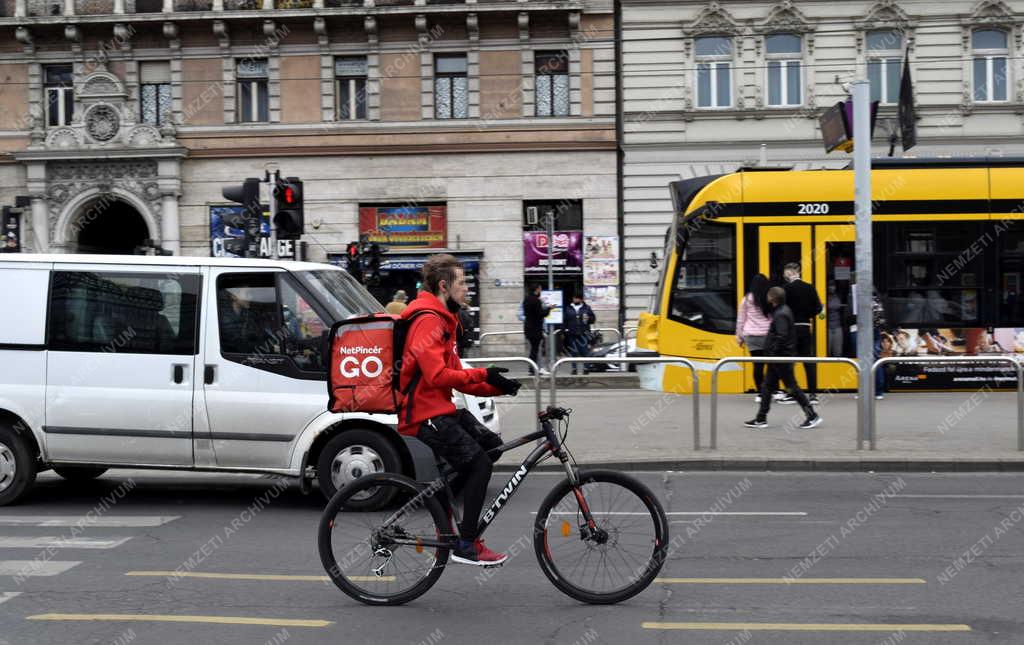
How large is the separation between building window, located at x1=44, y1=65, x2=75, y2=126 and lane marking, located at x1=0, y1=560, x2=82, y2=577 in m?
25.9

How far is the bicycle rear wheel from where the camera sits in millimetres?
5867

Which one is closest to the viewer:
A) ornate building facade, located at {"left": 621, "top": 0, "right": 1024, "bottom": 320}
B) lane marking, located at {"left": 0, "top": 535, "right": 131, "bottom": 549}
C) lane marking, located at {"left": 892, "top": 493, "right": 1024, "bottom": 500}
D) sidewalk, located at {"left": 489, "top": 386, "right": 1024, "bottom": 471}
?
lane marking, located at {"left": 0, "top": 535, "right": 131, "bottom": 549}

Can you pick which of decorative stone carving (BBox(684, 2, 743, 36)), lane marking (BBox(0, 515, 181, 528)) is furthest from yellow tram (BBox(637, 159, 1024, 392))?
decorative stone carving (BBox(684, 2, 743, 36))

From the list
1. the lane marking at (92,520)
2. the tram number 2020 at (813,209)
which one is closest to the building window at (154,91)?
the tram number 2020 at (813,209)

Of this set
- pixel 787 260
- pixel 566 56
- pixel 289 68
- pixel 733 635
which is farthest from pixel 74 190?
pixel 733 635

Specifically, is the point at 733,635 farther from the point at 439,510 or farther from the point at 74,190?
the point at 74,190

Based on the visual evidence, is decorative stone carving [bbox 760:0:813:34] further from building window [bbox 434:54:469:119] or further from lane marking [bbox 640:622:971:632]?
lane marking [bbox 640:622:971:632]

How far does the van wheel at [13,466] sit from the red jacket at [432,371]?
180 inches

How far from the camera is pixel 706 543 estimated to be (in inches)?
299

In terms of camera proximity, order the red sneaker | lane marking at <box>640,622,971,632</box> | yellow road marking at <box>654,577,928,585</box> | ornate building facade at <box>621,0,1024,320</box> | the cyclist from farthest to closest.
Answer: ornate building facade at <box>621,0,1024,320</box> < yellow road marking at <box>654,577,928,585</box> < the red sneaker < the cyclist < lane marking at <box>640,622,971,632</box>

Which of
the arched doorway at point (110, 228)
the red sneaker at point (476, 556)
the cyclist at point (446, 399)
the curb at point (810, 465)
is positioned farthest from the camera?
the arched doorway at point (110, 228)

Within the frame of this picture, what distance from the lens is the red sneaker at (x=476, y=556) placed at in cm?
589

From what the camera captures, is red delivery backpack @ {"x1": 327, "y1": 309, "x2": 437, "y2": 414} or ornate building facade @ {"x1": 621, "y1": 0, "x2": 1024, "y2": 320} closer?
red delivery backpack @ {"x1": 327, "y1": 309, "x2": 437, "y2": 414}

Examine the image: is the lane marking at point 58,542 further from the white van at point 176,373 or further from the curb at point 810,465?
the curb at point 810,465
